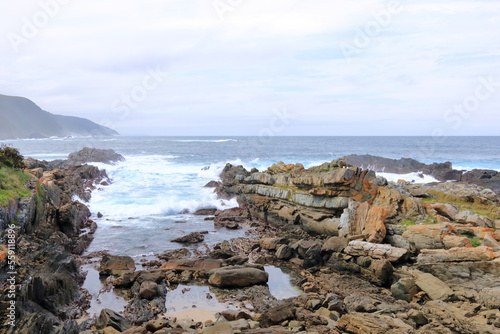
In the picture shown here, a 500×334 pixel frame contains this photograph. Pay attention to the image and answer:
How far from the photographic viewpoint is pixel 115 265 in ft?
56.8

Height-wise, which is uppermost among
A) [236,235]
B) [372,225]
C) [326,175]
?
[326,175]

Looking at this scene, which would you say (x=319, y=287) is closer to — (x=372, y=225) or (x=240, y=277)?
(x=240, y=277)

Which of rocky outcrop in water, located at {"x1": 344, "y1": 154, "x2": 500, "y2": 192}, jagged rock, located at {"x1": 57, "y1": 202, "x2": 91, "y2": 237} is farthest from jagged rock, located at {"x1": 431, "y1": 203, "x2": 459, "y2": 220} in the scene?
rocky outcrop in water, located at {"x1": 344, "y1": 154, "x2": 500, "y2": 192}

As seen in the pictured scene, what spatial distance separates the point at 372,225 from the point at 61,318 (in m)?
14.2

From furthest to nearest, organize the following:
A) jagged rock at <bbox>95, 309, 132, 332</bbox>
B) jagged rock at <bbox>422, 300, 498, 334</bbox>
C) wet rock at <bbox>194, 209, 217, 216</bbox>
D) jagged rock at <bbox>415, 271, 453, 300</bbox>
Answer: wet rock at <bbox>194, 209, 217, 216</bbox>
jagged rock at <bbox>415, 271, 453, 300</bbox>
jagged rock at <bbox>95, 309, 132, 332</bbox>
jagged rock at <bbox>422, 300, 498, 334</bbox>

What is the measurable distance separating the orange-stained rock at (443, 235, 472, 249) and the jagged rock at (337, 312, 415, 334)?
5946mm

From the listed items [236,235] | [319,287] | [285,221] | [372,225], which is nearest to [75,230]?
[236,235]

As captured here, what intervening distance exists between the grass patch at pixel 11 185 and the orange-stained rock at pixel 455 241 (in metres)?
18.2

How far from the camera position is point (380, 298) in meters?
13.8

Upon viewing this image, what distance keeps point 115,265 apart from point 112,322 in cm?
646

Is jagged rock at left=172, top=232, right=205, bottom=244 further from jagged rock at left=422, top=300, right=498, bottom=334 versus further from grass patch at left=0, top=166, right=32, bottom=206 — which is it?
jagged rock at left=422, top=300, right=498, bottom=334

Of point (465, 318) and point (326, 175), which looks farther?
point (326, 175)

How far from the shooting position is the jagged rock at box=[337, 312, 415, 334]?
10117mm

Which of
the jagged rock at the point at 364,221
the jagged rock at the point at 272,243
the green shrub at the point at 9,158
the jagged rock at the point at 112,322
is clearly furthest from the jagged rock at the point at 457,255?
the green shrub at the point at 9,158
